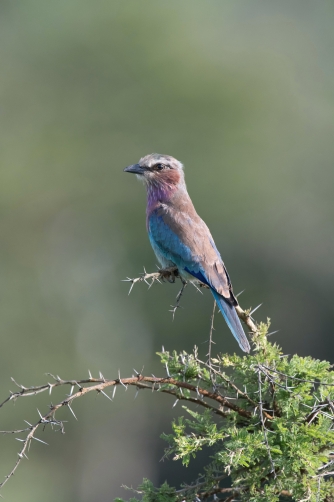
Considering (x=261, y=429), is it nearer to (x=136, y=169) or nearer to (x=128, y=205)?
(x=136, y=169)

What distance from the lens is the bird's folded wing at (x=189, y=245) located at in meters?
4.35

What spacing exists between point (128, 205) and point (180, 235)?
15403 mm

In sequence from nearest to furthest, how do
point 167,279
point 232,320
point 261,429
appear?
point 261,429
point 232,320
point 167,279

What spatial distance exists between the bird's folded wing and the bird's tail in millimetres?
50

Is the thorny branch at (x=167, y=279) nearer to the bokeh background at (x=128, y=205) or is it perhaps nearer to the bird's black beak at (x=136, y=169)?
the bird's black beak at (x=136, y=169)

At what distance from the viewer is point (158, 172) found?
5262 mm

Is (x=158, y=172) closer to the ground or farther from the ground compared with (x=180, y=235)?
farther from the ground

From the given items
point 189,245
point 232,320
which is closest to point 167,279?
point 189,245

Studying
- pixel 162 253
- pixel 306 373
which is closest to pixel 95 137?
pixel 162 253

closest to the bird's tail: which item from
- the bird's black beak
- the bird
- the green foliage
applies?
the bird

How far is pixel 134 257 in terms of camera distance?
1781 cm

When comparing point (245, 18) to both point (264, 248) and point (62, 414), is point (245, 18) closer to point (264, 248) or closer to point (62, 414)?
point (264, 248)

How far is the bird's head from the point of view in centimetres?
524

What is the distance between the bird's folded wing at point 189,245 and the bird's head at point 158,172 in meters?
0.32
